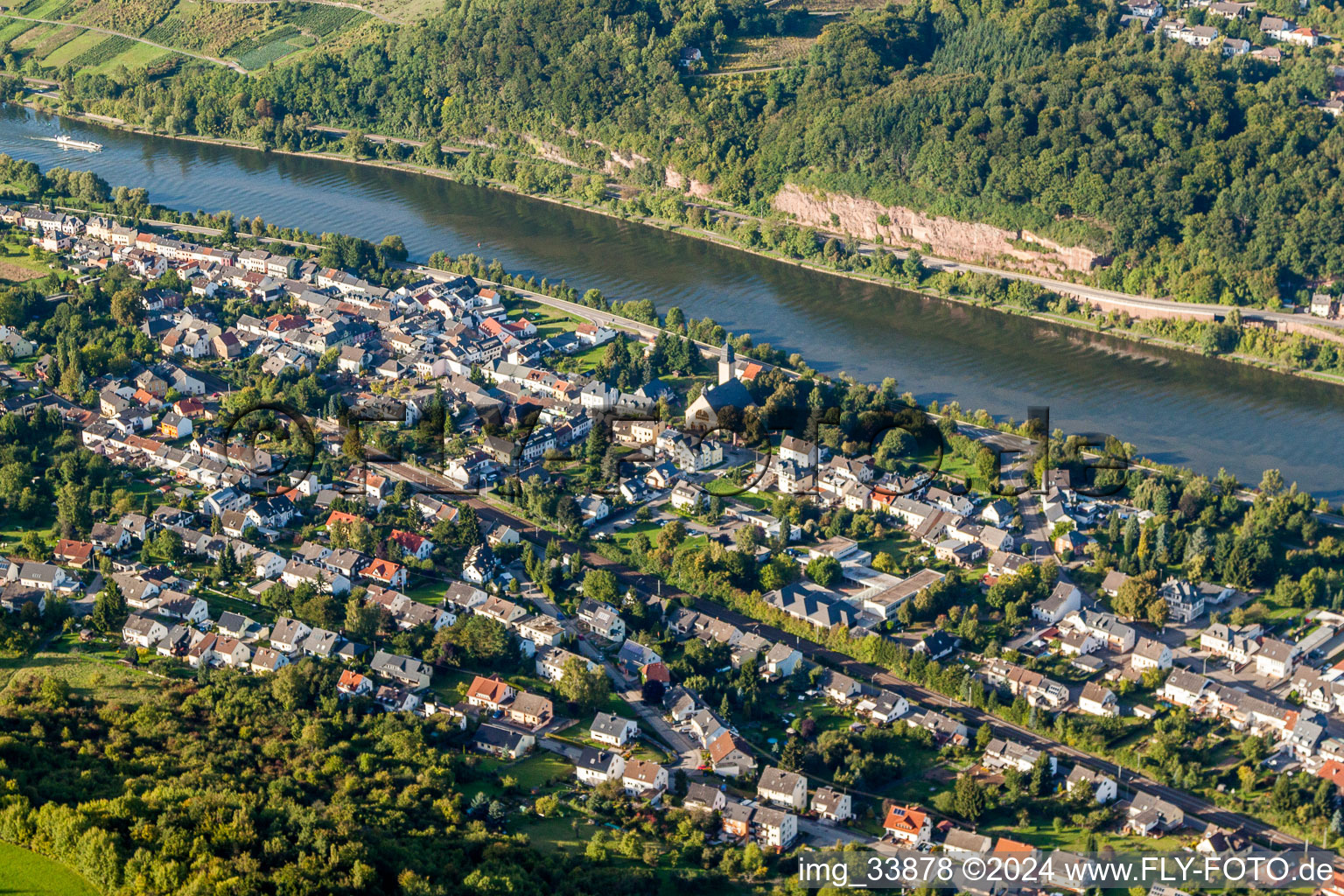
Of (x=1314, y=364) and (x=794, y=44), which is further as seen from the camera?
A: (x=794, y=44)

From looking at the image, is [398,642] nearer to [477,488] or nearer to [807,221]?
[477,488]

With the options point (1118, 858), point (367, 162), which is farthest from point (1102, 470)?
point (367, 162)

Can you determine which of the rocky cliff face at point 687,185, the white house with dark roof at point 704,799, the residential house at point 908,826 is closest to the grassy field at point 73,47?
the rocky cliff face at point 687,185

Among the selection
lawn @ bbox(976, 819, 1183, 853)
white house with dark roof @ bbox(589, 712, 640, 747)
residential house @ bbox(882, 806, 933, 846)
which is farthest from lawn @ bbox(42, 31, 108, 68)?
lawn @ bbox(976, 819, 1183, 853)

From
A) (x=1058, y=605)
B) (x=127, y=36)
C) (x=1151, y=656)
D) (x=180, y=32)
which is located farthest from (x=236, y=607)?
(x=127, y=36)

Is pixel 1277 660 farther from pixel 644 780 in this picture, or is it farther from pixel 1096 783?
pixel 644 780
